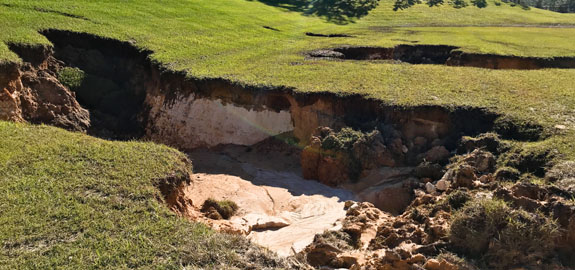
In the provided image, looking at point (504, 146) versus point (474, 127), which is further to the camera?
point (474, 127)

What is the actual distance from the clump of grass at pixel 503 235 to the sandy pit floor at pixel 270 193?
2.72 metres

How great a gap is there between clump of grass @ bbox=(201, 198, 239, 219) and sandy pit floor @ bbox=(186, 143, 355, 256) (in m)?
0.18

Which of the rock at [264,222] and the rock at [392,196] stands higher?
the rock at [392,196]

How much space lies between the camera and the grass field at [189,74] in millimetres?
7289

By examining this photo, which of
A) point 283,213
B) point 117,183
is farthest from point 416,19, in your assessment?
point 117,183

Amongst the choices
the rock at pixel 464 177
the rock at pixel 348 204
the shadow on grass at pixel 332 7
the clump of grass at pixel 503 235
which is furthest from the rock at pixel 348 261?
the shadow on grass at pixel 332 7

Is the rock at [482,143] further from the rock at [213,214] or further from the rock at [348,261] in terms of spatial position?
the rock at [213,214]

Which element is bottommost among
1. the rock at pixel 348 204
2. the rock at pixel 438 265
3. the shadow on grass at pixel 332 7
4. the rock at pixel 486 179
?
the rock at pixel 348 204

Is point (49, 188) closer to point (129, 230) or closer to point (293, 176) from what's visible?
point (129, 230)

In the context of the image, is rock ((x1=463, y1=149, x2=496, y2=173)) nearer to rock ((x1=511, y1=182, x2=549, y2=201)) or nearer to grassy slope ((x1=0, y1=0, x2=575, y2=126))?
rock ((x1=511, y1=182, x2=549, y2=201))

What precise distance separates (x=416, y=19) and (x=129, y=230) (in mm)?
29171

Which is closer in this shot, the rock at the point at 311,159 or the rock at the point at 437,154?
the rock at the point at 437,154

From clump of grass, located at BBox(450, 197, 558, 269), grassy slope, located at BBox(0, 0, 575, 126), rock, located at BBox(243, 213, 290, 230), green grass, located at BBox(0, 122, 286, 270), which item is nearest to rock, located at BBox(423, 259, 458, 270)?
clump of grass, located at BBox(450, 197, 558, 269)

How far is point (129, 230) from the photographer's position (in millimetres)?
7547
